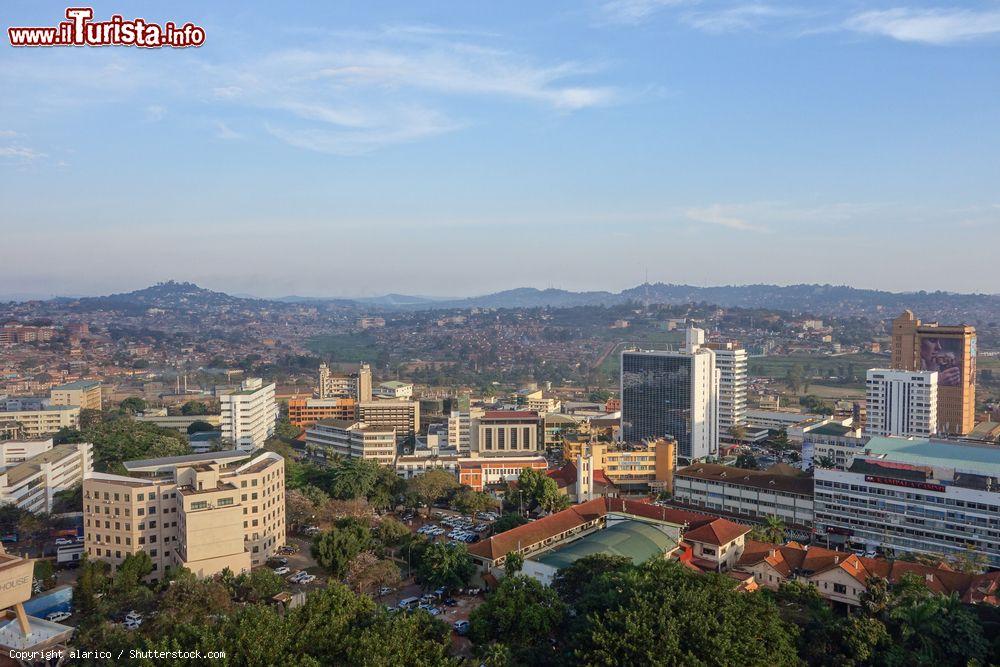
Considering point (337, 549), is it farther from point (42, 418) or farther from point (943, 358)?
point (943, 358)

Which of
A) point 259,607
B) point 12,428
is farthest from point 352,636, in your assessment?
point 12,428

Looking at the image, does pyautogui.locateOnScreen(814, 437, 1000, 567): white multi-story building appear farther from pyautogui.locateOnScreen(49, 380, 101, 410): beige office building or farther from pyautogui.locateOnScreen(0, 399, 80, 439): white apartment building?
pyautogui.locateOnScreen(49, 380, 101, 410): beige office building

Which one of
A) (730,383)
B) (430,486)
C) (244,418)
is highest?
(730,383)

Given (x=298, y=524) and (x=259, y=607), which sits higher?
(x=259, y=607)

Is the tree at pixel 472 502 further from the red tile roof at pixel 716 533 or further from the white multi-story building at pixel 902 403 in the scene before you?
the white multi-story building at pixel 902 403

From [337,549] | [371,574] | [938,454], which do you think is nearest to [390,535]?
[337,549]

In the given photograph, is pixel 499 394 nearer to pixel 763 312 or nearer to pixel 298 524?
pixel 298 524
